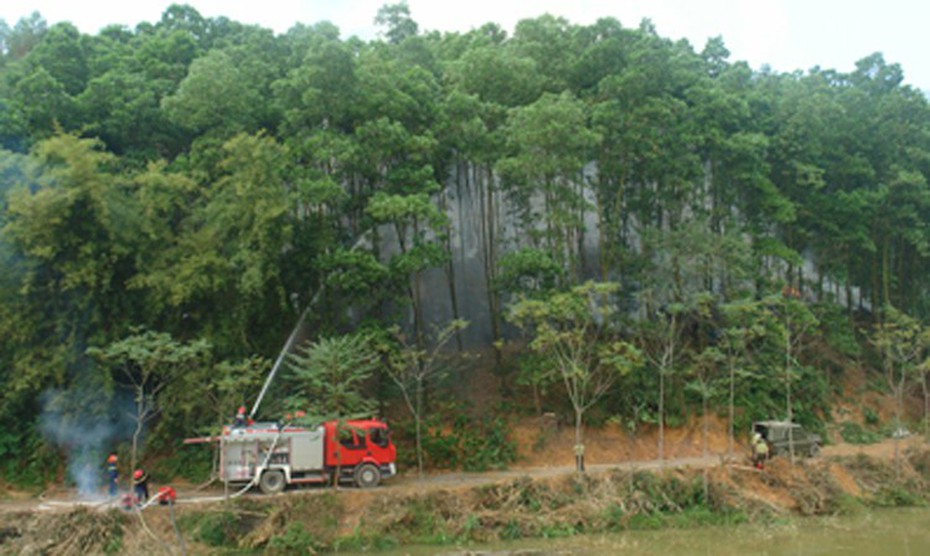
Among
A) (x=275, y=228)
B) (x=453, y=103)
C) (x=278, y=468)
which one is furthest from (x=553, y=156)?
(x=278, y=468)

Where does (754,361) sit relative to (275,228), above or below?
below

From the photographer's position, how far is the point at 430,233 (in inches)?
1031

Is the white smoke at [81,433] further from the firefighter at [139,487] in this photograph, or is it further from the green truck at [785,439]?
the green truck at [785,439]

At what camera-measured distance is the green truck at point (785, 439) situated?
19922 mm

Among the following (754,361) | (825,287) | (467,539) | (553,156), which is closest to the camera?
(467,539)

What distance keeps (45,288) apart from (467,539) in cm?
1283

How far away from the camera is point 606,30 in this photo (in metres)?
Result: 24.3

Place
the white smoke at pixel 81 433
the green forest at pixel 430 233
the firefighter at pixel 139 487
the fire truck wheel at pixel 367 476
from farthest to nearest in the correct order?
1. the green forest at pixel 430 233
2. the white smoke at pixel 81 433
3. the fire truck wheel at pixel 367 476
4. the firefighter at pixel 139 487

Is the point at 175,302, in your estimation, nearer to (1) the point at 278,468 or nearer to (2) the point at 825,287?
(1) the point at 278,468

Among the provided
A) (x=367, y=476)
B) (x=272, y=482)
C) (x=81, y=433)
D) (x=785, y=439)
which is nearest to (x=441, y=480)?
(x=367, y=476)

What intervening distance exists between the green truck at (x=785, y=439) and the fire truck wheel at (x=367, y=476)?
1114cm

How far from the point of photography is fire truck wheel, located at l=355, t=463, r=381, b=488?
685 inches

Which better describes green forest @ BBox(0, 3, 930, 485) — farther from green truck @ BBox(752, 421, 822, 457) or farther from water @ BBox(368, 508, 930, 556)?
water @ BBox(368, 508, 930, 556)

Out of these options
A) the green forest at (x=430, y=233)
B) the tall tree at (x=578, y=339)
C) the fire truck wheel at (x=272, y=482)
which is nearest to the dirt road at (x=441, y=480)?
the fire truck wheel at (x=272, y=482)
